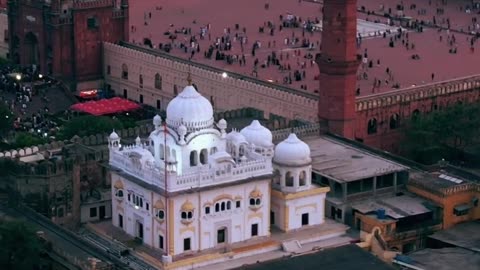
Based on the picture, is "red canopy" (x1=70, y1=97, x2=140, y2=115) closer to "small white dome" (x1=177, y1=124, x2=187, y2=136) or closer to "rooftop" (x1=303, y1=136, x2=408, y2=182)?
"rooftop" (x1=303, y1=136, x2=408, y2=182)

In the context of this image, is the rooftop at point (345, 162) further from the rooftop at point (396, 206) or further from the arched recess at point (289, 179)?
the arched recess at point (289, 179)

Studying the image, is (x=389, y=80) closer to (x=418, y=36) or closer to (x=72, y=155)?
(x=418, y=36)

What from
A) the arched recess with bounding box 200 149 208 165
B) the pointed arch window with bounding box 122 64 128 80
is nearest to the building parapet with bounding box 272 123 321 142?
the arched recess with bounding box 200 149 208 165

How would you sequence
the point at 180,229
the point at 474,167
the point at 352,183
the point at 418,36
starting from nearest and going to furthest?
the point at 180,229 < the point at 352,183 < the point at 474,167 < the point at 418,36

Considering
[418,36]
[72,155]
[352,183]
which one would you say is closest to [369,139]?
[352,183]

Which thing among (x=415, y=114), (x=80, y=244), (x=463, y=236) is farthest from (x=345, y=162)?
(x=415, y=114)

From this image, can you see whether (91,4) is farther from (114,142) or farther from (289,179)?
(289,179)

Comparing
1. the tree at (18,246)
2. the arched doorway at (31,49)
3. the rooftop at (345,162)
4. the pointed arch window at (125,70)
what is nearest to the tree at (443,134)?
the rooftop at (345,162)
